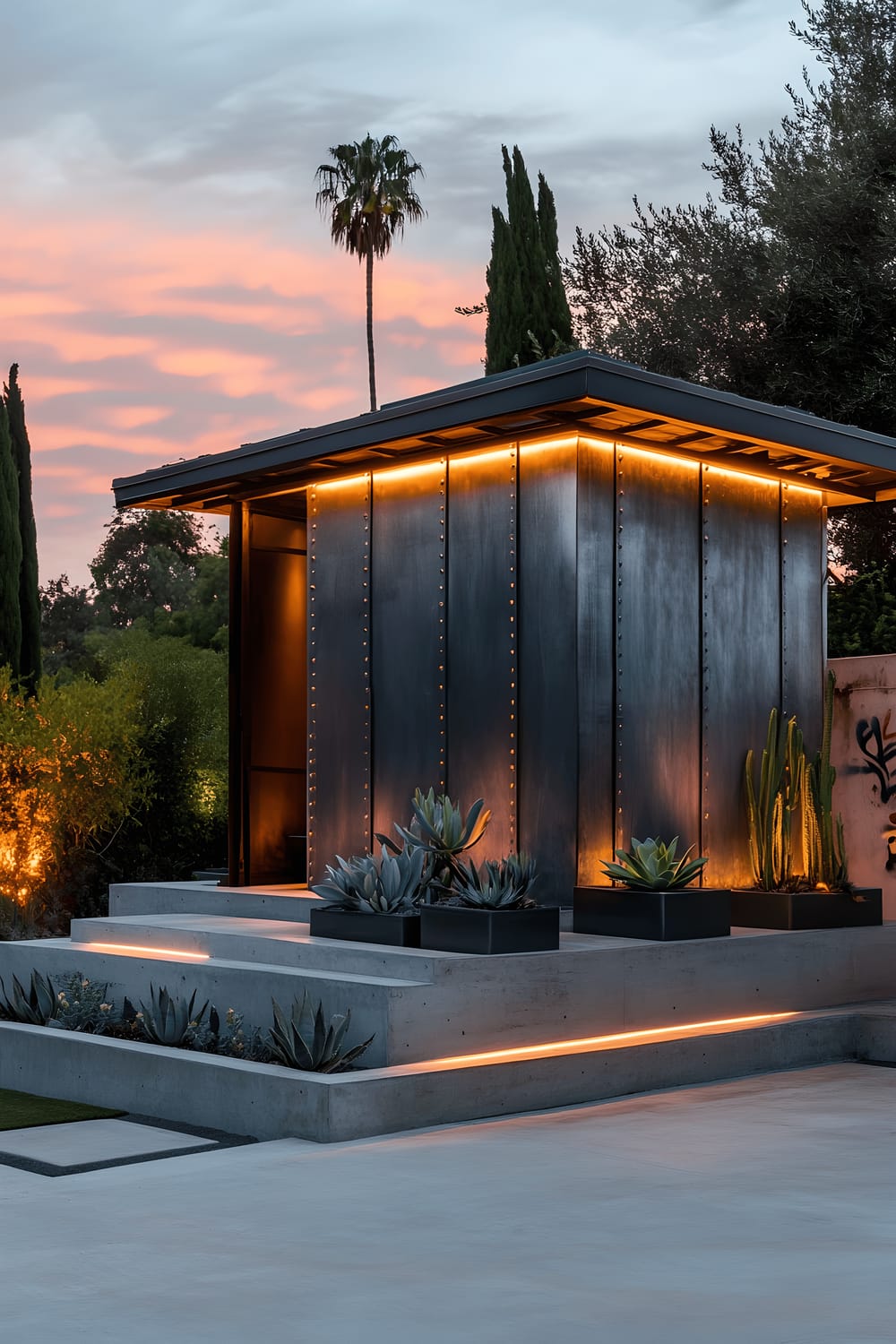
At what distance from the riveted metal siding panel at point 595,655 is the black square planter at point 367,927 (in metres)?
1.45

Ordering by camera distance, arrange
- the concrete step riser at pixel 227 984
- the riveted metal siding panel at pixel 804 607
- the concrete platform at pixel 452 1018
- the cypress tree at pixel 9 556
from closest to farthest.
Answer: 1. the concrete platform at pixel 452 1018
2. the concrete step riser at pixel 227 984
3. the riveted metal siding panel at pixel 804 607
4. the cypress tree at pixel 9 556

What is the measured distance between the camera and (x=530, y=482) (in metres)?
10.2

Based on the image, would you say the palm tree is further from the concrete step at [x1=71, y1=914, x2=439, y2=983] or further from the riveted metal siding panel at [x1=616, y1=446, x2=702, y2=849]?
the concrete step at [x1=71, y1=914, x2=439, y2=983]

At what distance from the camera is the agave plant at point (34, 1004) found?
9383 millimetres

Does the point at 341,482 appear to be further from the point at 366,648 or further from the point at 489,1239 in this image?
the point at 489,1239

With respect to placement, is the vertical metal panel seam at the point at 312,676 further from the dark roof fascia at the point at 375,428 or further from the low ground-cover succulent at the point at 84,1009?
the low ground-cover succulent at the point at 84,1009

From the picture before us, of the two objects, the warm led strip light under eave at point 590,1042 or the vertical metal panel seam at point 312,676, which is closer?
the warm led strip light under eave at point 590,1042

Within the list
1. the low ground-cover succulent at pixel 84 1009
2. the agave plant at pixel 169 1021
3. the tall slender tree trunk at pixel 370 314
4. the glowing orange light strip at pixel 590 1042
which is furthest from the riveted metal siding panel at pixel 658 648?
the tall slender tree trunk at pixel 370 314

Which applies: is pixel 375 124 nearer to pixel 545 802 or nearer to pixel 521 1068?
pixel 545 802

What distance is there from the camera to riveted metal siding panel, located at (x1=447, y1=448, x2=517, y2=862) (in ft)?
33.6

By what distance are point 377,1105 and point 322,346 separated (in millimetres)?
35541

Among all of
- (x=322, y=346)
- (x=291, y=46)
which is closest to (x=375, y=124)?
(x=322, y=346)

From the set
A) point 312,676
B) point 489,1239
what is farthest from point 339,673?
point 489,1239

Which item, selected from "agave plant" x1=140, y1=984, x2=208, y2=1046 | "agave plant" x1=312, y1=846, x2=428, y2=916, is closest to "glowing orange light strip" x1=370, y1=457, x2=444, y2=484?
"agave plant" x1=312, y1=846, x2=428, y2=916
